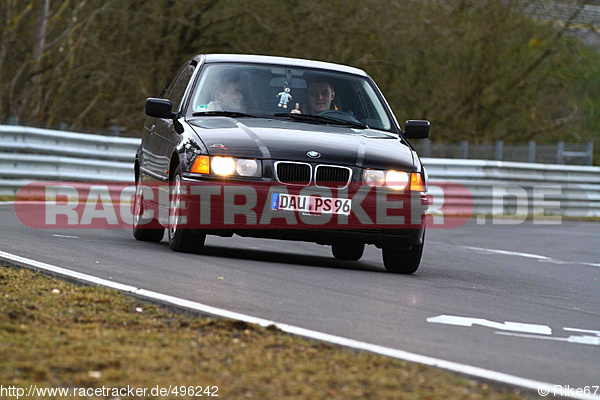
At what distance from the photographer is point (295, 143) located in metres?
8.18

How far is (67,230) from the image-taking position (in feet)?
34.7

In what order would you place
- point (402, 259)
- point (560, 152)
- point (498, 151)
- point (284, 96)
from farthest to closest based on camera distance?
point (560, 152) < point (498, 151) < point (284, 96) < point (402, 259)

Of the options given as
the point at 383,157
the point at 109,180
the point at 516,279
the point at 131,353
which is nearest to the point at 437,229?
the point at 109,180

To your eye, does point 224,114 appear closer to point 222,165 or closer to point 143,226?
point 222,165

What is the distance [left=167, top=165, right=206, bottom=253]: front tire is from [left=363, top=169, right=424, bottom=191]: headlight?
1368 millimetres

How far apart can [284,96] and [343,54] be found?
52.3 ft

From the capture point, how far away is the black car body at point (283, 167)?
8031mm

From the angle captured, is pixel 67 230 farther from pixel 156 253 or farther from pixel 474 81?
pixel 474 81

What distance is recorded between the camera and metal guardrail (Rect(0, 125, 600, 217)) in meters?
16.7

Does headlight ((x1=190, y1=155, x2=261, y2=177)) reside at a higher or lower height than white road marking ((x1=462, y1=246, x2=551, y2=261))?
higher

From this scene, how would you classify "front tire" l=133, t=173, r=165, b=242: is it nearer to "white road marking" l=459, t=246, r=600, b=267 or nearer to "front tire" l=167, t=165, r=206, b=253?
"front tire" l=167, t=165, r=206, b=253

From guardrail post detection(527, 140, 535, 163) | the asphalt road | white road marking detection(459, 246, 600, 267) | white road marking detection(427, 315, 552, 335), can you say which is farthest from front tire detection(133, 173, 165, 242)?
guardrail post detection(527, 140, 535, 163)

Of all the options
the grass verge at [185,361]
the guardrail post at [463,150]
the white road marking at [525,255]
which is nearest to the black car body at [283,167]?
the grass verge at [185,361]

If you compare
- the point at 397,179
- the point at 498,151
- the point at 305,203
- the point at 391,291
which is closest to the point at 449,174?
the point at 498,151
